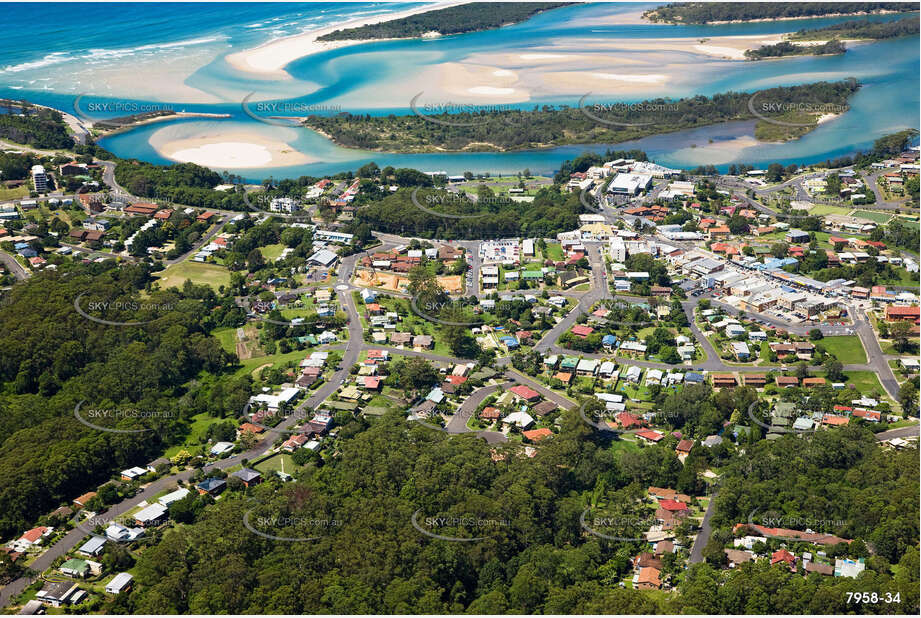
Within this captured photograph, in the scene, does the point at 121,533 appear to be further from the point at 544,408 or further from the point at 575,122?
the point at 575,122

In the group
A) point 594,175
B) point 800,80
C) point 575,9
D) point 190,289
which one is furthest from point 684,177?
point 575,9

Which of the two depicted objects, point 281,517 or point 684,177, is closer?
point 281,517

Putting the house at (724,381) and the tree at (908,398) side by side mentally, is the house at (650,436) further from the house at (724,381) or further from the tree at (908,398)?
the tree at (908,398)

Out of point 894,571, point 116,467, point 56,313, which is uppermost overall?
point 56,313

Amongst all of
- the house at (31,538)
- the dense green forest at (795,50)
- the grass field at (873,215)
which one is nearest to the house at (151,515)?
the house at (31,538)

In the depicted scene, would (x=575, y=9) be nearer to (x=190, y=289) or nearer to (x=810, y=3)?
(x=810, y=3)

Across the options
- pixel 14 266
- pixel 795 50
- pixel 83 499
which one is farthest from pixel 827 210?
pixel 14 266

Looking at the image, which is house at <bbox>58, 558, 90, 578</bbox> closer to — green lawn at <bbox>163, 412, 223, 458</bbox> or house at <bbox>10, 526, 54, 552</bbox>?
house at <bbox>10, 526, 54, 552</bbox>
